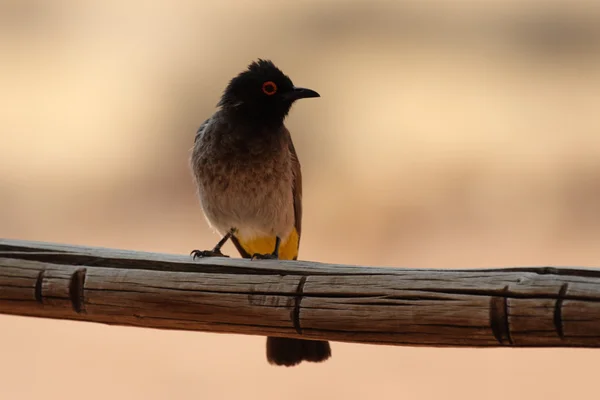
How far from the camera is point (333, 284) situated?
7.18 ft

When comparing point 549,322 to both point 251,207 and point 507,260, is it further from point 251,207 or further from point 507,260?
point 507,260

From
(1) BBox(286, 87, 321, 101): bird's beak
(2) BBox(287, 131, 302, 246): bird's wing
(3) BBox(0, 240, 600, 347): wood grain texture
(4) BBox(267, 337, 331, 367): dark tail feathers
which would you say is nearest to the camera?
(3) BBox(0, 240, 600, 347): wood grain texture

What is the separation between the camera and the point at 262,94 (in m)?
3.59

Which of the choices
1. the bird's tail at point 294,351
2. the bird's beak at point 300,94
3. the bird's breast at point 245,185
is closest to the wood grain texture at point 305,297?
the bird's tail at point 294,351

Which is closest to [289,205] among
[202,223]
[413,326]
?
[413,326]

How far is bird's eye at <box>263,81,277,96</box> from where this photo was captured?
11.6 ft

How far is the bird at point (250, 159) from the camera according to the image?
3531mm

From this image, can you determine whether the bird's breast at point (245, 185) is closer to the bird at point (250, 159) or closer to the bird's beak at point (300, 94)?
the bird at point (250, 159)

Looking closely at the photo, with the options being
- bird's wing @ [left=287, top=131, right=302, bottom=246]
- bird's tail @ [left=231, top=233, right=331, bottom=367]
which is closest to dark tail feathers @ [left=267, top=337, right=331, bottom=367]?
bird's tail @ [left=231, top=233, right=331, bottom=367]

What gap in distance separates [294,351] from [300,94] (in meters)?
1.03

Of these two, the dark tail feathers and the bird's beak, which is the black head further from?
the dark tail feathers

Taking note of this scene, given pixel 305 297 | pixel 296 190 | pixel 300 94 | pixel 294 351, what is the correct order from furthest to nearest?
1. pixel 296 190
2. pixel 300 94
3. pixel 294 351
4. pixel 305 297

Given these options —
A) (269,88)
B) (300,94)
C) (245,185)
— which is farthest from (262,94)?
(245,185)

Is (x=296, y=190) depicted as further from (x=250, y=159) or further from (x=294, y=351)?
(x=294, y=351)
